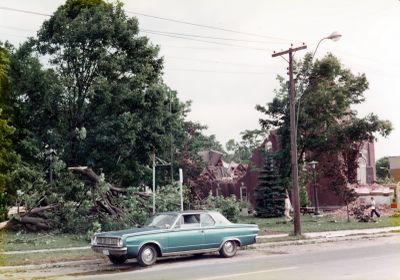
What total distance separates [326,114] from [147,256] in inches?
908

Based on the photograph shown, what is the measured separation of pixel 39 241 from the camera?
21047mm

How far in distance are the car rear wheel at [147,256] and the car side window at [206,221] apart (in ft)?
6.34

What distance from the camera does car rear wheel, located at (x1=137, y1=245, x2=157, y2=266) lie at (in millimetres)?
14516

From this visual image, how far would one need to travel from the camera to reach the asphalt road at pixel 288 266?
1133cm

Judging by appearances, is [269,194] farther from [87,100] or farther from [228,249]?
[228,249]

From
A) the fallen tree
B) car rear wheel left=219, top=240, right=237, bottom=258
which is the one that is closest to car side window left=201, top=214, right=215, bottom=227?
car rear wheel left=219, top=240, right=237, bottom=258

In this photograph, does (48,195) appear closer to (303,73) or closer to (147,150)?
(147,150)

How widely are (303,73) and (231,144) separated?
120886 millimetres

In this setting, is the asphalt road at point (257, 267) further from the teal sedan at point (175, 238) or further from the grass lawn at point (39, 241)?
the grass lawn at point (39, 241)

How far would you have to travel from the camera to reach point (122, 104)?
32.0m

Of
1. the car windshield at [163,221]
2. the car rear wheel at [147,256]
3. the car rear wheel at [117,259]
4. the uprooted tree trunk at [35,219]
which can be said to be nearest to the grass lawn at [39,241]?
the uprooted tree trunk at [35,219]

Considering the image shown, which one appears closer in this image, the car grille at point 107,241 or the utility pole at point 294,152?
the car grille at point 107,241

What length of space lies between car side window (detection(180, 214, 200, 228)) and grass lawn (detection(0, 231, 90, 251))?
5753 mm

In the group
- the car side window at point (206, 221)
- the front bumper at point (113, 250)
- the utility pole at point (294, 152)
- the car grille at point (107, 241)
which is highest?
the utility pole at point (294, 152)
